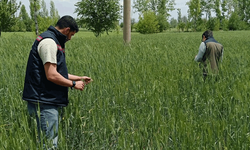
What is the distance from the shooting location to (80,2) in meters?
27.4

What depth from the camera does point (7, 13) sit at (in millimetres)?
21578

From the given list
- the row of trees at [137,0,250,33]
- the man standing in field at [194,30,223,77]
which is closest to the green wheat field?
the man standing in field at [194,30,223,77]

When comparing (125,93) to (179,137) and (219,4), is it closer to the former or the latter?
(179,137)

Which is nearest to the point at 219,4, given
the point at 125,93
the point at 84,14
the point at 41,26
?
the point at 84,14

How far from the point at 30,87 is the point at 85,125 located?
0.72 metres

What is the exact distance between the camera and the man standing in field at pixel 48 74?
2.20m

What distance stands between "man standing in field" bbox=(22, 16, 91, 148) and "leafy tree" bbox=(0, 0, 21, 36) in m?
21.6

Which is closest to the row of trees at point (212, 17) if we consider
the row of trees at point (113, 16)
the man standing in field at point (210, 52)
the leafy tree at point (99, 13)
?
the row of trees at point (113, 16)

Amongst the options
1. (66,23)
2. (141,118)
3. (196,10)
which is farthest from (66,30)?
(196,10)

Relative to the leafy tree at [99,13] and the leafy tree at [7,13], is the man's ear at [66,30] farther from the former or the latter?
the leafy tree at [99,13]

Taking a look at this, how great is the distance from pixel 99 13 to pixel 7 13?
9.15m

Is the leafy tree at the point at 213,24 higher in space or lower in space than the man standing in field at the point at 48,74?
higher

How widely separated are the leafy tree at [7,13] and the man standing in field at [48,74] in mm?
21579

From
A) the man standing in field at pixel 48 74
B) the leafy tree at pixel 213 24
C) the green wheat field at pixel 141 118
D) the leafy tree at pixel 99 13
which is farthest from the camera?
the leafy tree at pixel 213 24
